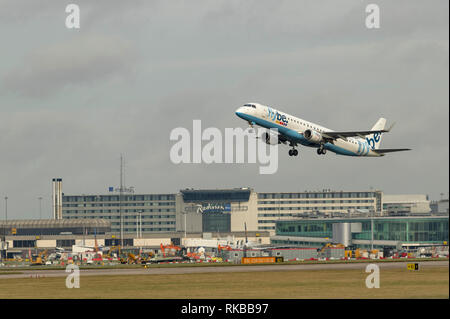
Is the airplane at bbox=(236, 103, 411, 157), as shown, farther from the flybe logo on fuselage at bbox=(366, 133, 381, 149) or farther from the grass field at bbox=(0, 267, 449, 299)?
the grass field at bbox=(0, 267, 449, 299)

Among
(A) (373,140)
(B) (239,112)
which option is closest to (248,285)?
(B) (239,112)

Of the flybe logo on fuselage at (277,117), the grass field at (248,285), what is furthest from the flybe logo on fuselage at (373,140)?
the grass field at (248,285)

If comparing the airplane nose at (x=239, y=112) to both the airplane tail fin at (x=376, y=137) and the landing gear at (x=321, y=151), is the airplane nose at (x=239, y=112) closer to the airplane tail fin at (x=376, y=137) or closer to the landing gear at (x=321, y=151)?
the landing gear at (x=321, y=151)

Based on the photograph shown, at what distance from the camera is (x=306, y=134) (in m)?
113

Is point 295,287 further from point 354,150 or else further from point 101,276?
point 354,150

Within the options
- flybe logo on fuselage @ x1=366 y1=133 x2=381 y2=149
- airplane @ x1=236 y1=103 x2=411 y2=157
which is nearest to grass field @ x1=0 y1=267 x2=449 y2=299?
A: airplane @ x1=236 y1=103 x2=411 y2=157

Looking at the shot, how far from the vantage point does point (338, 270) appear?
106 metres

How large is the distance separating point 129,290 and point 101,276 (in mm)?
24741

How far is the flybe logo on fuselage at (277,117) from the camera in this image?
108125 millimetres

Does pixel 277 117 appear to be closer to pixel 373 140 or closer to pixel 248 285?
pixel 373 140

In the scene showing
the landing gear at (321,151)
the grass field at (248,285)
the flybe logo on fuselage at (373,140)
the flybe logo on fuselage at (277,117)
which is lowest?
the grass field at (248,285)

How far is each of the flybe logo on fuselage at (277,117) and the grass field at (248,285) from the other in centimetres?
2219

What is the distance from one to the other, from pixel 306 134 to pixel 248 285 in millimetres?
36510
